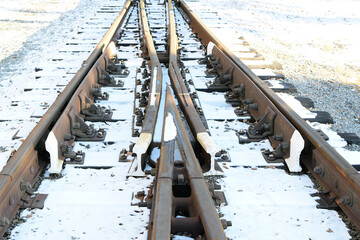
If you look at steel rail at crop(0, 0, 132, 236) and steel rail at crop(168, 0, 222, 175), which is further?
steel rail at crop(168, 0, 222, 175)

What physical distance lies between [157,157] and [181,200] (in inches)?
30.8

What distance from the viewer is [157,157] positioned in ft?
10.9

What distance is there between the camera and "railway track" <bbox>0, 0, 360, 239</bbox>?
2539 mm

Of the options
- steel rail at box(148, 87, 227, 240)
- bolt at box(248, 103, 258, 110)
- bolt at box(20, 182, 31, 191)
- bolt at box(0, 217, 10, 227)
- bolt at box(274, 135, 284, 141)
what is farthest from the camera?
bolt at box(248, 103, 258, 110)

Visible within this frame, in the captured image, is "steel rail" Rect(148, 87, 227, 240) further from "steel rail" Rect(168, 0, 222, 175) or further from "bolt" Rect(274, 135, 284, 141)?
"bolt" Rect(274, 135, 284, 141)

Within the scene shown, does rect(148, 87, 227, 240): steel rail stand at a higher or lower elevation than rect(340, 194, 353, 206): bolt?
higher

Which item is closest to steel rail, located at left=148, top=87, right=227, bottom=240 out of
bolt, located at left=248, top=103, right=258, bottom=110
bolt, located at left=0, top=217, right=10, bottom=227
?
bolt, located at left=0, top=217, right=10, bottom=227

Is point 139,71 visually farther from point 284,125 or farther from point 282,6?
point 282,6

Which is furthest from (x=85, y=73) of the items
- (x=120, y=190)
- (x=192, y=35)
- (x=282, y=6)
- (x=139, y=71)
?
(x=282, y=6)

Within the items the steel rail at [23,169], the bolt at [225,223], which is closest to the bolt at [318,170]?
the bolt at [225,223]

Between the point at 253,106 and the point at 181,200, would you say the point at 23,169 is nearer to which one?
the point at 181,200

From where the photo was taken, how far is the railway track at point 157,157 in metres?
2.54

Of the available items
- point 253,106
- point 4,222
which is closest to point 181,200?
point 4,222

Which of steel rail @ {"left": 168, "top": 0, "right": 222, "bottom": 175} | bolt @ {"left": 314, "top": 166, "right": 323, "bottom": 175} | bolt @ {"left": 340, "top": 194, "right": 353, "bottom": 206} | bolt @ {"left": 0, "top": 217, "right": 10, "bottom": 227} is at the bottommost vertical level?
bolt @ {"left": 0, "top": 217, "right": 10, "bottom": 227}
